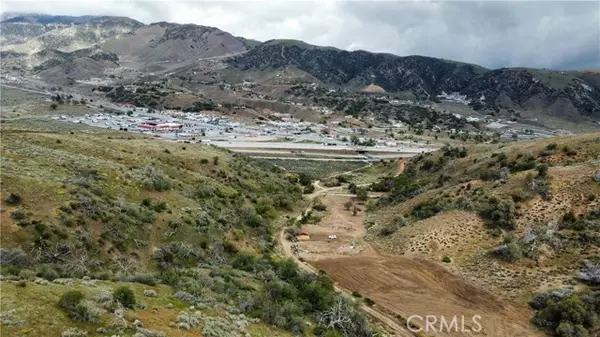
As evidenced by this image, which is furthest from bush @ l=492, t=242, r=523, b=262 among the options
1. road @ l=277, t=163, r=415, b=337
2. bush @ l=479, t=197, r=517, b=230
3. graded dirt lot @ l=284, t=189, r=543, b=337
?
road @ l=277, t=163, r=415, b=337

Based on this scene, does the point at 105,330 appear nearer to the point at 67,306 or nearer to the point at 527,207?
the point at 67,306

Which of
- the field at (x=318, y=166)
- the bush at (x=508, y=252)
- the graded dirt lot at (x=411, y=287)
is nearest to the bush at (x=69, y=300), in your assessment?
the graded dirt lot at (x=411, y=287)

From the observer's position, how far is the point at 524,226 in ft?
143

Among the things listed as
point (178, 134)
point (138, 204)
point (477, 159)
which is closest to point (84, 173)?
point (138, 204)

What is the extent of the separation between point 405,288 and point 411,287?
21.7 inches

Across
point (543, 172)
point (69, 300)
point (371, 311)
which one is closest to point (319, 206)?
point (543, 172)

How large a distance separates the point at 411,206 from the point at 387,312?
24.4 meters

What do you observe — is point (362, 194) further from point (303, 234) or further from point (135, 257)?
point (135, 257)

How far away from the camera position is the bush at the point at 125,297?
19.1 metres

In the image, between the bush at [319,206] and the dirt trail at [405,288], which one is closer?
the dirt trail at [405,288]

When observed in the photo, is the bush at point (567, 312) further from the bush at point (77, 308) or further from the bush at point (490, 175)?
the bush at point (77, 308)

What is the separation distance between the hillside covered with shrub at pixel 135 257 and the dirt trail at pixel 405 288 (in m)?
3.87

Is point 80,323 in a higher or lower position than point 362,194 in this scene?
higher

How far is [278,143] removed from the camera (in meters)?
125
